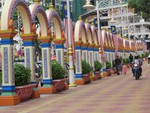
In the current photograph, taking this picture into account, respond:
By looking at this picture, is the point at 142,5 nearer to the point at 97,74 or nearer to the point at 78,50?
the point at 78,50

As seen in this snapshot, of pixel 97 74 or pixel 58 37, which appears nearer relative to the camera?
pixel 58 37

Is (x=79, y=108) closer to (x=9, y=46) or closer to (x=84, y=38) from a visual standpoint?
(x=9, y=46)

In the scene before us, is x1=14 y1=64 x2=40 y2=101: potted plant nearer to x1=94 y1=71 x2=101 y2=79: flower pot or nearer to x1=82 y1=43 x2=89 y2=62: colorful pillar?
x1=82 y1=43 x2=89 y2=62: colorful pillar

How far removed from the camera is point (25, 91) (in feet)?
49.4

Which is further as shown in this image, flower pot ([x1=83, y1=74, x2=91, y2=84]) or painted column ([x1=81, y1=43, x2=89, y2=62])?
painted column ([x1=81, y1=43, x2=89, y2=62])

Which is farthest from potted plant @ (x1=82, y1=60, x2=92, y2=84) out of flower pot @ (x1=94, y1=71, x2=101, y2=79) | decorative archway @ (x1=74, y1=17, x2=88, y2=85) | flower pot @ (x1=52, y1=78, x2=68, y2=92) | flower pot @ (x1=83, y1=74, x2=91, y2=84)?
flower pot @ (x1=52, y1=78, x2=68, y2=92)

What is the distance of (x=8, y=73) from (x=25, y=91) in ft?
4.42

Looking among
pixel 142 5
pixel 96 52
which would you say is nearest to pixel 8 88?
pixel 142 5

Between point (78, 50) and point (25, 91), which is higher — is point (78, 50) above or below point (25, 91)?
above

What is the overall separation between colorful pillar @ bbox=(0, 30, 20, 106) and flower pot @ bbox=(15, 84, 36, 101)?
0.42m

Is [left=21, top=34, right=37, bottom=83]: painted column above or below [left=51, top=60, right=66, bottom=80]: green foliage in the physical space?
above

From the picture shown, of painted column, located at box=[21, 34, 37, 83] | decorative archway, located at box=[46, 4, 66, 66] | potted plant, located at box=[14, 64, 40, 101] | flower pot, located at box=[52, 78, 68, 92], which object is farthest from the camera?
decorative archway, located at box=[46, 4, 66, 66]

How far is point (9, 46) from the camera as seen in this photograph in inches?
559

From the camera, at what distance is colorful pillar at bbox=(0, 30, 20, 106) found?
1380 centimetres
